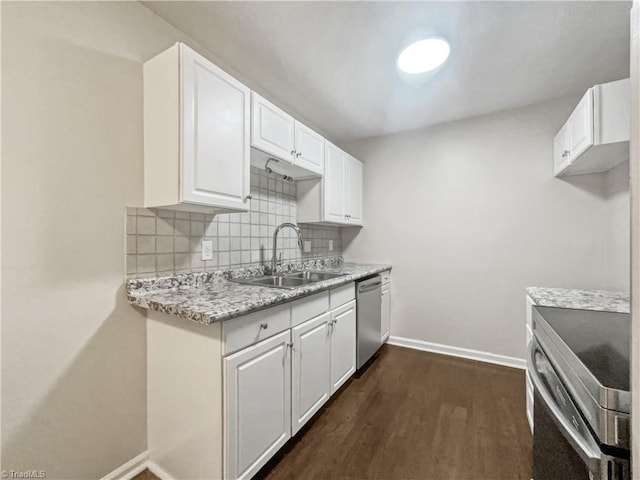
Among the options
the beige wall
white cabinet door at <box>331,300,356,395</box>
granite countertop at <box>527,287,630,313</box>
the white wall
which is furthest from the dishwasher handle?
the beige wall

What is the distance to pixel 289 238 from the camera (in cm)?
255

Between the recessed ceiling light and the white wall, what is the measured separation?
1095 millimetres

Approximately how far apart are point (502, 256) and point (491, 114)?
1386mm

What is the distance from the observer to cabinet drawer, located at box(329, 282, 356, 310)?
1925mm

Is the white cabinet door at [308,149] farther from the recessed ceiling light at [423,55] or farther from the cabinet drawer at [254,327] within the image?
the cabinet drawer at [254,327]

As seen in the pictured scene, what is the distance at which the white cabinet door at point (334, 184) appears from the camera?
99.4 inches

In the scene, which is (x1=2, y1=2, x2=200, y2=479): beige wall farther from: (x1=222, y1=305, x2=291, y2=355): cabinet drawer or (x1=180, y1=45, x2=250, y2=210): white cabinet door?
(x1=222, y1=305, x2=291, y2=355): cabinet drawer

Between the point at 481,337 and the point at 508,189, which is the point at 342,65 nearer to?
the point at 508,189

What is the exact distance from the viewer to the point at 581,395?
0.67m

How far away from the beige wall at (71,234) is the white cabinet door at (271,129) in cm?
60

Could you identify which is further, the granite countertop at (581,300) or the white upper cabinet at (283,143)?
the white upper cabinet at (283,143)

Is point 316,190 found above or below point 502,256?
above

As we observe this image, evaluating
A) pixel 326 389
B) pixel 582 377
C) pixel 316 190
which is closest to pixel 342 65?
pixel 316 190

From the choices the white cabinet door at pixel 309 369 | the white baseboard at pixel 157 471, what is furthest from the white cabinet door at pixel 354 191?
the white baseboard at pixel 157 471
